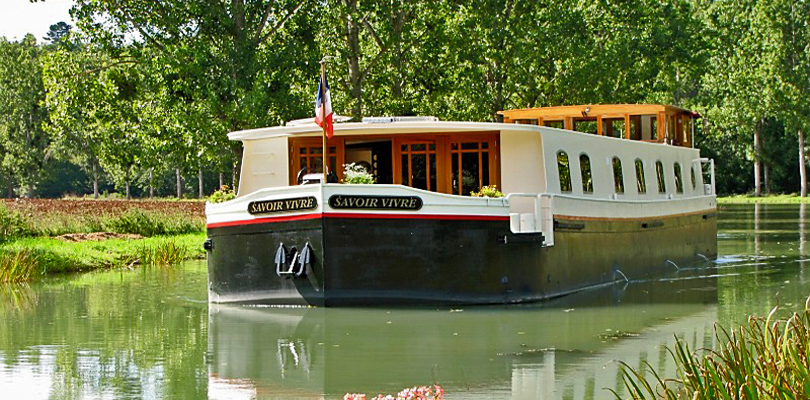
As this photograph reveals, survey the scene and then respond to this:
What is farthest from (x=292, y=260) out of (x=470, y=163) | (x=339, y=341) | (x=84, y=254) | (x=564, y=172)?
(x=84, y=254)

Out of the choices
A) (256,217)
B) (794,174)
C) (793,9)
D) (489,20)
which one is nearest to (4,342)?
(256,217)

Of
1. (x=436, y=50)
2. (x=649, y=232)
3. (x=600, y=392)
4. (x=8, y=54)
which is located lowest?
(x=600, y=392)

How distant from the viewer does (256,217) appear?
19578 mm

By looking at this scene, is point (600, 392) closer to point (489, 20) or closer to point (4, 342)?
point (4, 342)

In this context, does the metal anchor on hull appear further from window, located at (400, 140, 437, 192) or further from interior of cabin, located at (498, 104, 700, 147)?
interior of cabin, located at (498, 104, 700, 147)

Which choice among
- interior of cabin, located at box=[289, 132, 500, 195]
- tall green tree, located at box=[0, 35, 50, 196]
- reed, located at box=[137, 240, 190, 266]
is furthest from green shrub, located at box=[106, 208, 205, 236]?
tall green tree, located at box=[0, 35, 50, 196]

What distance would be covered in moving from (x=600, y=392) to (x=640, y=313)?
711 cm

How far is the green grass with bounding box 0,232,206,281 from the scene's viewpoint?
25453mm

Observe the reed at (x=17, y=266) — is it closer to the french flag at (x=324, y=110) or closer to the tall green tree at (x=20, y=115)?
the french flag at (x=324, y=110)

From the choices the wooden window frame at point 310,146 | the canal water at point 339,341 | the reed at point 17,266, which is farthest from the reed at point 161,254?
the wooden window frame at point 310,146

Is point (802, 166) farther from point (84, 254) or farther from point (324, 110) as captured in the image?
point (324, 110)

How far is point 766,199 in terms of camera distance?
73.4m

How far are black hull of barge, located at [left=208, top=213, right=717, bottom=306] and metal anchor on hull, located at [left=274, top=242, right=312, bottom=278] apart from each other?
8cm

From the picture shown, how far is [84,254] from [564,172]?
471 inches
